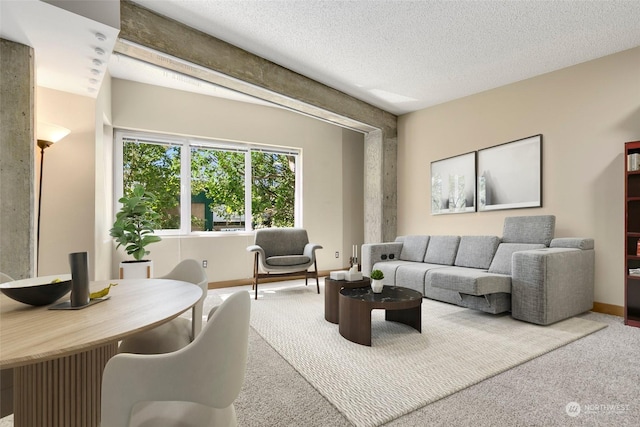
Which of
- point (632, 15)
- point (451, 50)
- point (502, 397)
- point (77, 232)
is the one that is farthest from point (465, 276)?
point (77, 232)

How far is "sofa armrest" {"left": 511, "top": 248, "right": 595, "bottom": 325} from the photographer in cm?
299

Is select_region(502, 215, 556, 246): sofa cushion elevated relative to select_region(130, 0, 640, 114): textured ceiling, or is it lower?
lower

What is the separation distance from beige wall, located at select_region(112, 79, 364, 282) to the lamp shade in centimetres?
175

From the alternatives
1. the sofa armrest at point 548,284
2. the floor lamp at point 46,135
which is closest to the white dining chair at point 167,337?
the floor lamp at point 46,135

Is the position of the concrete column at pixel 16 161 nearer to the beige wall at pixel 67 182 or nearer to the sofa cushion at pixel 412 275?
the beige wall at pixel 67 182

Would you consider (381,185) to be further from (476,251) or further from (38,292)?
(38,292)

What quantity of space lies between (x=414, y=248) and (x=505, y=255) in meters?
1.26

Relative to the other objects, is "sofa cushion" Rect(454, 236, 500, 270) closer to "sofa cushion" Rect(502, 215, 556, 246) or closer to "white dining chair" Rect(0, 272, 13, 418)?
"sofa cushion" Rect(502, 215, 556, 246)

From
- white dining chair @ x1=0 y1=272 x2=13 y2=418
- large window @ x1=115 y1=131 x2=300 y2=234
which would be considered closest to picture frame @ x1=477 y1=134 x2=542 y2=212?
large window @ x1=115 y1=131 x2=300 y2=234

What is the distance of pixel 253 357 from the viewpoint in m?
2.39

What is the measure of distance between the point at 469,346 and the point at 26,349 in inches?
105

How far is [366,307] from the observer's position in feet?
8.50

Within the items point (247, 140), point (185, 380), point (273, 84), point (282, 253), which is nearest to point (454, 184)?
point (282, 253)

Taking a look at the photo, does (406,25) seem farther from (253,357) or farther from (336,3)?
(253,357)
